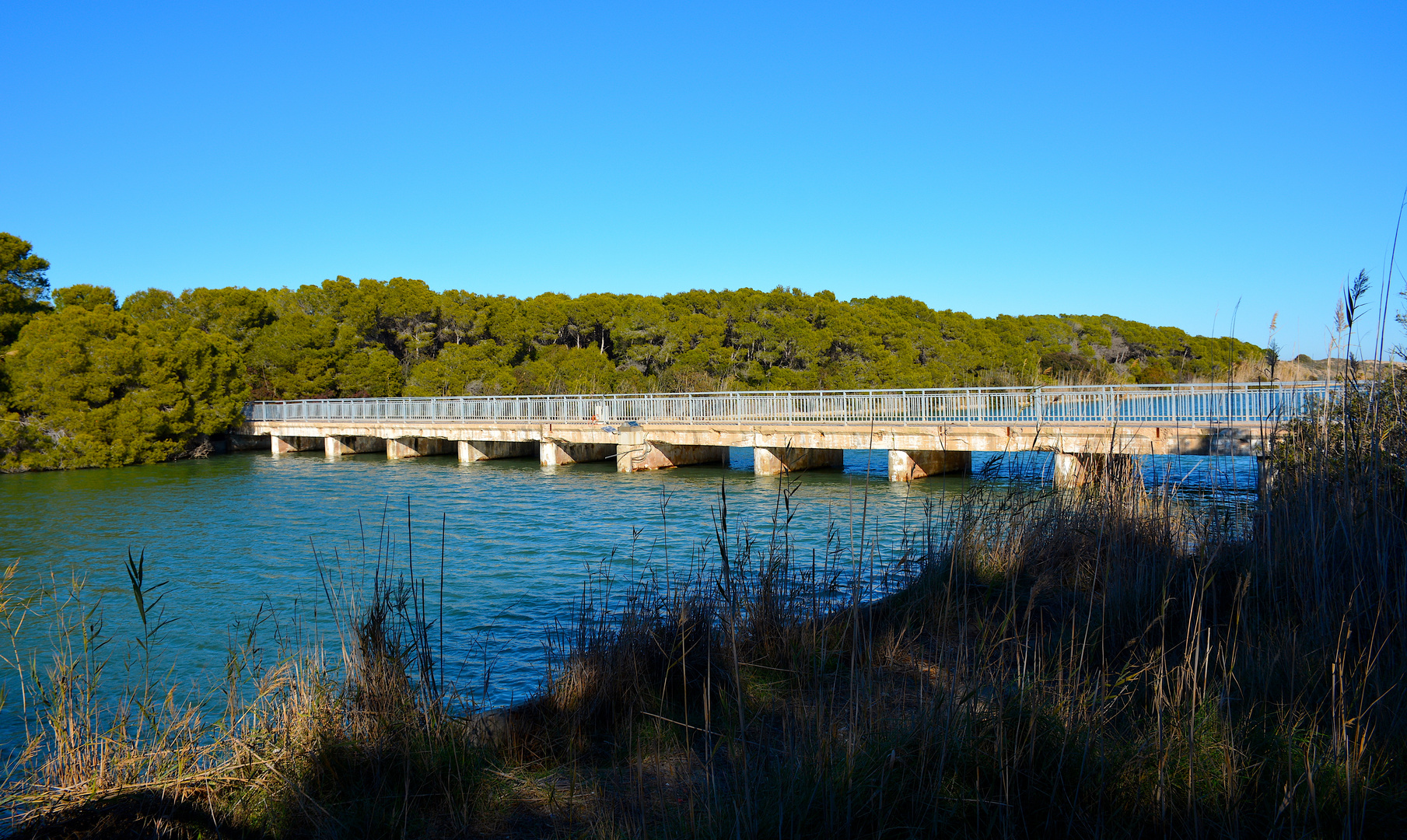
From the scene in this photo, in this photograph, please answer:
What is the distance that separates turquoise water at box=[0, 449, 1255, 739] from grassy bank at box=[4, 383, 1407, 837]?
27.6 inches

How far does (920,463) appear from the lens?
20250 mm

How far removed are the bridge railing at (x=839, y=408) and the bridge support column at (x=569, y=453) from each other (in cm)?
86

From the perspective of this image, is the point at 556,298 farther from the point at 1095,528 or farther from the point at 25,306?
the point at 1095,528

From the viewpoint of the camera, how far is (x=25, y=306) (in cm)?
3219

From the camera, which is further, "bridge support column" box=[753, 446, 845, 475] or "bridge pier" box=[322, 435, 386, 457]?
"bridge pier" box=[322, 435, 386, 457]

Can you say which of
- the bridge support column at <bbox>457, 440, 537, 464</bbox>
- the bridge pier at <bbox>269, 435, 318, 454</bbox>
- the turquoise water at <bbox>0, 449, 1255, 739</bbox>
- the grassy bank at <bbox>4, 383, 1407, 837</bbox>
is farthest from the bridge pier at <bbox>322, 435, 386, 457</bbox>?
the grassy bank at <bbox>4, 383, 1407, 837</bbox>

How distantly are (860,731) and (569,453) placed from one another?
24.4 m

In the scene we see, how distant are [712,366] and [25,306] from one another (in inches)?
1052

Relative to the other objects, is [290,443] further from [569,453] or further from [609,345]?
[609,345]

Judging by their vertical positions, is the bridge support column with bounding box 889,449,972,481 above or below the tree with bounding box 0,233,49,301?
below

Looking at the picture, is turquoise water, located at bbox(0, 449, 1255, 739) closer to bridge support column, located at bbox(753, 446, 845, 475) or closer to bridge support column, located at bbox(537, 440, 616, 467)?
bridge support column, located at bbox(753, 446, 845, 475)

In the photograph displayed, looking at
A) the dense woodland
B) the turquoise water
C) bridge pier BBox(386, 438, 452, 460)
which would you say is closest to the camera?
the turquoise water

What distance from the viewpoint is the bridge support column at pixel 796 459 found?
21.7 m

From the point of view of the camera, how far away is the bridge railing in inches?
644
